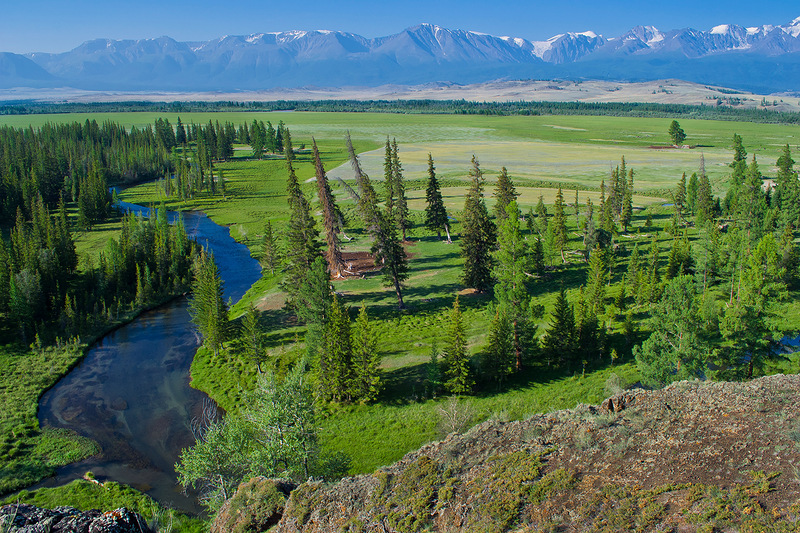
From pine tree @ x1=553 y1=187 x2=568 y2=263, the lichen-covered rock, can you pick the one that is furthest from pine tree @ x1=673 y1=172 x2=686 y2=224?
the lichen-covered rock

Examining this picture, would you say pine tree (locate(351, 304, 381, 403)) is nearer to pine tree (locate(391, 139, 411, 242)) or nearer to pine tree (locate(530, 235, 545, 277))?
pine tree (locate(530, 235, 545, 277))

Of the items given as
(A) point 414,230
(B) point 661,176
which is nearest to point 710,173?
(B) point 661,176

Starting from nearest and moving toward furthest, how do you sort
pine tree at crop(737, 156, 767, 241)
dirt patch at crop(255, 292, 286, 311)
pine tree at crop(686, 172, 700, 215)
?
dirt patch at crop(255, 292, 286, 311), pine tree at crop(737, 156, 767, 241), pine tree at crop(686, 172, 700, 215)

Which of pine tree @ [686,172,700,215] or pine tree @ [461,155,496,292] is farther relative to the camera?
pine tree @ [686,172,700,215]

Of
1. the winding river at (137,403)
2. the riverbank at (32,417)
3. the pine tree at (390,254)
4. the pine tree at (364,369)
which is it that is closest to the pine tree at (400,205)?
the pine tree at (390,254)

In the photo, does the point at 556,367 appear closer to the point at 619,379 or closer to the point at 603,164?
the point at 619,379

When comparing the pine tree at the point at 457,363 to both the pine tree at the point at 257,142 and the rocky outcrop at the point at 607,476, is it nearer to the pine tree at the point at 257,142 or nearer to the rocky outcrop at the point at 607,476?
the rocky outcrop at the point at 607,476

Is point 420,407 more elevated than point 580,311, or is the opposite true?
point 580,311

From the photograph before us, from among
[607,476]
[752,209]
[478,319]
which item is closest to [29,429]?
[478,319]
